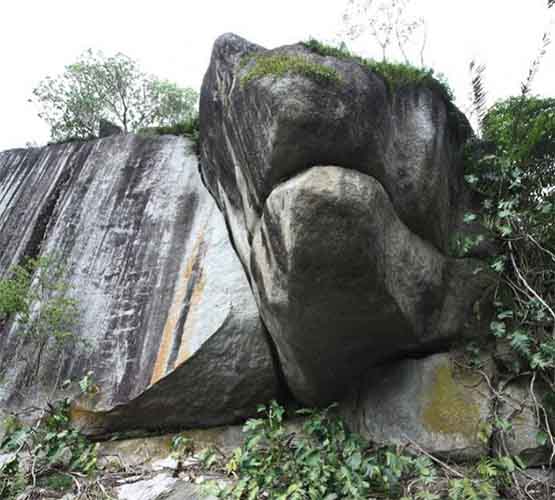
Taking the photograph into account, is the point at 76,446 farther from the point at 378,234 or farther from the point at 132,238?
the point at 378,234

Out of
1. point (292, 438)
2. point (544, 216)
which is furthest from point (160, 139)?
point (544, 216)

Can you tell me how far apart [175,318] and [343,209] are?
2.34m

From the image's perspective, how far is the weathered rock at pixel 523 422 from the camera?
351 cm

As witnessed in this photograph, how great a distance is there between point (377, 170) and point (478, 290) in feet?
5.12

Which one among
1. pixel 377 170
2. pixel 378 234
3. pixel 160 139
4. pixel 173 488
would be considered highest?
pixel 160 139

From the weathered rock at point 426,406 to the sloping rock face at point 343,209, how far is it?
0.18 metres

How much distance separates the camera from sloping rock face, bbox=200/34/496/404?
3.30 metres

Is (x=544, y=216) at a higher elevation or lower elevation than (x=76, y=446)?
higher

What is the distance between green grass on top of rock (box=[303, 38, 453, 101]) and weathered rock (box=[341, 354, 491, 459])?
98.2 inches

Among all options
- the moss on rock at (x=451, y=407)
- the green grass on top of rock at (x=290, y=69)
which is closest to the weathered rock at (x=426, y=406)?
the moss on rock at (x=451, y=407)

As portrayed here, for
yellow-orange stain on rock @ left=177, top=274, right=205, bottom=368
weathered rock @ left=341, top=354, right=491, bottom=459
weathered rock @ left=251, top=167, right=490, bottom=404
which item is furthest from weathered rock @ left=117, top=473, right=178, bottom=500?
weathered rock @ left=341, top=354, right=491, bottom=459

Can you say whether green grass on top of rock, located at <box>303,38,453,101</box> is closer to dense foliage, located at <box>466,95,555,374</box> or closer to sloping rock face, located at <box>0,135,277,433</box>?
dense foliage, located at <box>466,95,555,374</box>

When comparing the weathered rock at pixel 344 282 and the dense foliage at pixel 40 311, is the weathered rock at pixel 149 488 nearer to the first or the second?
the weathered rock at pixel 344 282

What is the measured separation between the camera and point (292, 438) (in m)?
3.92
